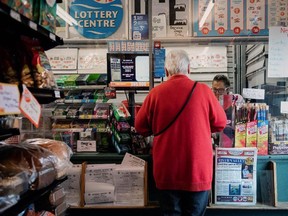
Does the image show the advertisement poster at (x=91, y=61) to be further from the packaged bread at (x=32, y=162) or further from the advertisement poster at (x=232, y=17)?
the packaged bread at (x=32, y=162)

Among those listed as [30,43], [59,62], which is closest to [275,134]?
[30,43]

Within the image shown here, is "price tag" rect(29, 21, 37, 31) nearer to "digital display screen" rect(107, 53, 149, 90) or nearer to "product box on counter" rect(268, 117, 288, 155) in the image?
"digital display screen" rect(107, 53, 149, 90)

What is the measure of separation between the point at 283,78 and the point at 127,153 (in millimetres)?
1895

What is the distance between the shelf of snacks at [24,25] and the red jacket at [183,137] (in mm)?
1110

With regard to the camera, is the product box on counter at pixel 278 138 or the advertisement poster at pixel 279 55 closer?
the product box on counter at pixel 278 138

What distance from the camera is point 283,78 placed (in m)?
3.81

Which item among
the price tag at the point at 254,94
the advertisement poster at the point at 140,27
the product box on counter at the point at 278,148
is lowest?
the product box on counter at the point at 278,148

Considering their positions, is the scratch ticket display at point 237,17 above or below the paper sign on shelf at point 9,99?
above

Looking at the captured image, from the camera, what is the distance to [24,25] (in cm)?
144

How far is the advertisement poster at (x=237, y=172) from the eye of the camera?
3.46 m

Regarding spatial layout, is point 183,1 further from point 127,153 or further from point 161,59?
point 127,153

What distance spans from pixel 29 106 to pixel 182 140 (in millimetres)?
1493

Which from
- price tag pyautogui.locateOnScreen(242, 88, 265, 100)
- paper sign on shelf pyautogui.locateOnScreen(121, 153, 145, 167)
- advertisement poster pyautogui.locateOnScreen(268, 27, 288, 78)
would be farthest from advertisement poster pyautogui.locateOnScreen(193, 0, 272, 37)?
paper sign on shelf pyautogui.locateOnScreen(121, 153, 145, 167)

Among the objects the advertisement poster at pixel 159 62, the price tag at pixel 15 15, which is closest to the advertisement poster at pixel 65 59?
the advertisement poster at pixel 159 62
